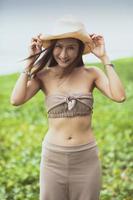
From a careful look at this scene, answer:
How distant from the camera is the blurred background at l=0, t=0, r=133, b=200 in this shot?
5.50m

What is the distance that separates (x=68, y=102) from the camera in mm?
3596

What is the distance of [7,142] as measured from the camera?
6355 mm

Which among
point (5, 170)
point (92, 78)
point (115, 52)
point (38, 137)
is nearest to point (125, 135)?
point (38, 137)

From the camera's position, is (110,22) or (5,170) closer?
(5,170)

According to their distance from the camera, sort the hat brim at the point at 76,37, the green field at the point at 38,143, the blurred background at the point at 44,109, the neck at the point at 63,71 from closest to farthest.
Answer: the hat brim at the point at 76,37 → the neck at the point at 63,71 → the green field at the point at 38,143 → the blurred background at the point at 44,109

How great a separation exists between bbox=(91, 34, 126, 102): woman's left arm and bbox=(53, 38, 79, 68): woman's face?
0.11 m

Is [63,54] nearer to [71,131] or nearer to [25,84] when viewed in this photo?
[25,84]

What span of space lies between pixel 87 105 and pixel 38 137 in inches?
110

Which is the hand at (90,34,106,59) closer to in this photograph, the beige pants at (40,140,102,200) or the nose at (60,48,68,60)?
the nose at (60,48,68,60)

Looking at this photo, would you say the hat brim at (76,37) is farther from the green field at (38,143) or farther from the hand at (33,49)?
the green field at (38,143)

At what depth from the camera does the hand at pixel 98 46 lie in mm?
3649

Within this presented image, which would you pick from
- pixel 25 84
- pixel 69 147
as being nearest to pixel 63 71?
pixel 25 84

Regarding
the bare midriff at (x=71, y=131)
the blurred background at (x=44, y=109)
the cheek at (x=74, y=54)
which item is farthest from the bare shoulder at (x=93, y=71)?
the blurred background at (x=44, y=109)

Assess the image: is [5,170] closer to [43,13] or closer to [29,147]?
[29,147]
